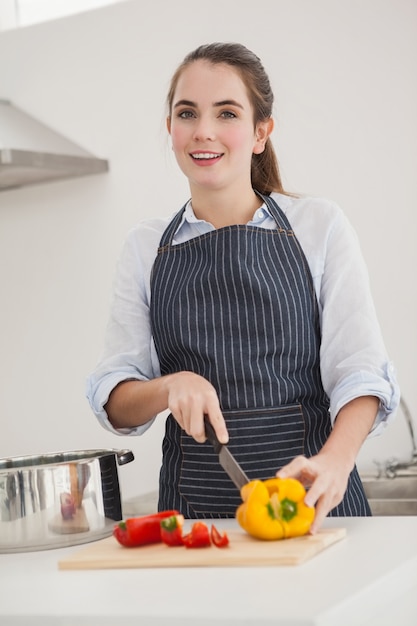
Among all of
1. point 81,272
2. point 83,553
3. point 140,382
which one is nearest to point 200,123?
point 140,382

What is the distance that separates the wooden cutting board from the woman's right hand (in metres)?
0.14

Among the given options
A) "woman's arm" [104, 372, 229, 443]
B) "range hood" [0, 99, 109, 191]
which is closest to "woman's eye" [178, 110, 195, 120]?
"woman's arm" [104, 372, 229, 443]

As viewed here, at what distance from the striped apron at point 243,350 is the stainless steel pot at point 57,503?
0.18 m

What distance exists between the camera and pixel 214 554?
1.04 m

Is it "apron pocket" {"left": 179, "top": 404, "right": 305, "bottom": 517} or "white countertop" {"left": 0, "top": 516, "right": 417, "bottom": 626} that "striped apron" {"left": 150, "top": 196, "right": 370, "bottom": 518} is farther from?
"white countertop" {"left": 0, "top": 516, "right": 417, "bottom": 626}

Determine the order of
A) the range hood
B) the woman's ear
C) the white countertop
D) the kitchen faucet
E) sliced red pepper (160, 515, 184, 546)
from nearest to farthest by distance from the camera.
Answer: the white countertop, sliced red pepper (160, 515, 184, 546), the woman's ear, the kitchen faucet, the range hood

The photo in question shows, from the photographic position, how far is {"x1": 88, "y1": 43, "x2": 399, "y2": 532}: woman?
1.38 m

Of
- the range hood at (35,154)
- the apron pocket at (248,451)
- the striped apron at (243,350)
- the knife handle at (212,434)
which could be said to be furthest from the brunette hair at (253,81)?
the range hood at (35,154)

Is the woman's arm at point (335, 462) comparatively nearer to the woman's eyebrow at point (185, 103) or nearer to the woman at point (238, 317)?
the woman at point (238, 317)

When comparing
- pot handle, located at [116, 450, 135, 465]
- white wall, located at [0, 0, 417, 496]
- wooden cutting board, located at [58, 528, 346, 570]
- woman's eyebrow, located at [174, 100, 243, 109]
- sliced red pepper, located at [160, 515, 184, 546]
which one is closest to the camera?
wooden cutting board, located at [58, 528, 346, 570]

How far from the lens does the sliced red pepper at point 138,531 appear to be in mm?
1131

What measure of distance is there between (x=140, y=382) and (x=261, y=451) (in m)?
0.21

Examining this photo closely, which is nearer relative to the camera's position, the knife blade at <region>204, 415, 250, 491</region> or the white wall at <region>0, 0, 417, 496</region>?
the knife blade at <region>204, 415, 250, 491</region>

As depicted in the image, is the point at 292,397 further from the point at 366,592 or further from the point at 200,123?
the point at 366,592
